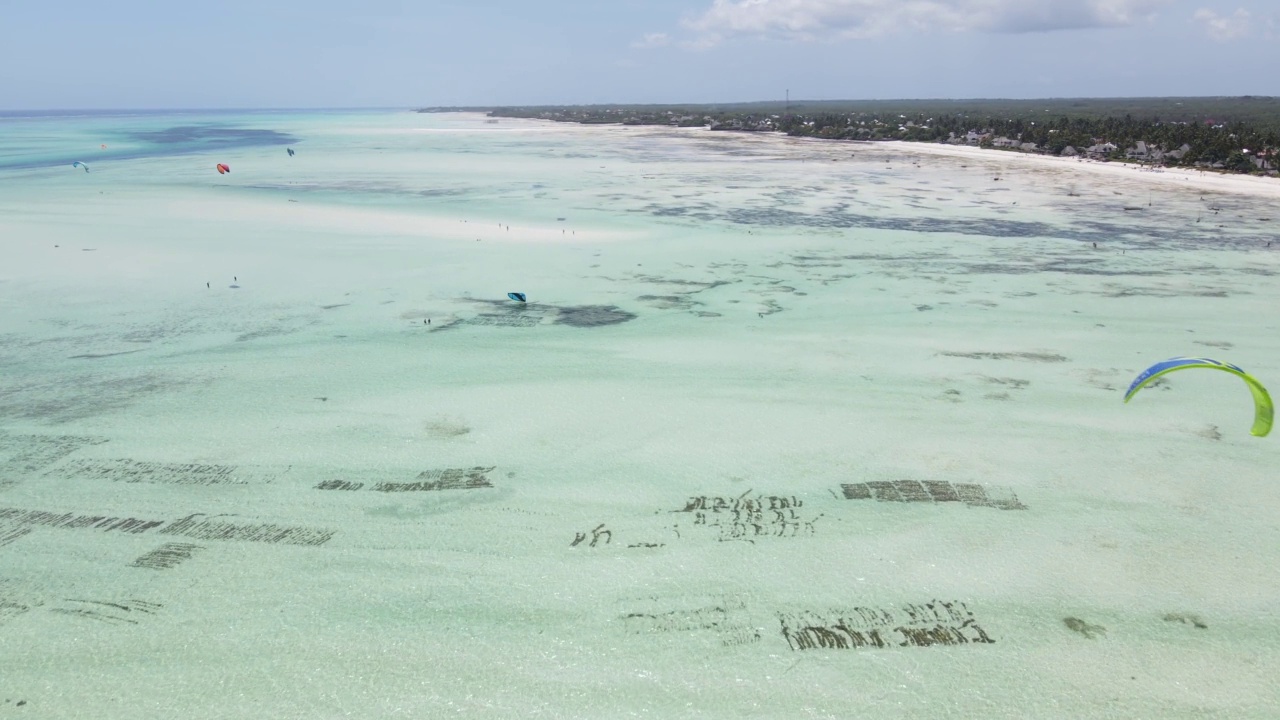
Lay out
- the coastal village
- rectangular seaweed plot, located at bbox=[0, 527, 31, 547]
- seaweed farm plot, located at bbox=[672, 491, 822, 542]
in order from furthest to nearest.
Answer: the coastal village, seaweed farm plot, located at bbox=[672, 491, 822, 542], rectangular seaweed plot, located at bbox=[0, 527, 31, 547]

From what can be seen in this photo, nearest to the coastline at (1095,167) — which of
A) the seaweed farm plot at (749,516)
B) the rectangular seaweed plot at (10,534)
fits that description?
the seaweed farm plot at (749,516)

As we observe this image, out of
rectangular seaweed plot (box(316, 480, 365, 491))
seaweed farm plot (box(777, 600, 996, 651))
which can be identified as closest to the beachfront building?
seaweed farm plot (box(777, 600, 996, 651))

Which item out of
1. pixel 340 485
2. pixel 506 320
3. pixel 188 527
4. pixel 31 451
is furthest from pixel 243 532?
pixel 506 320

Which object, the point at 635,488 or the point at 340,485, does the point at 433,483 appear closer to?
the point at 340,485

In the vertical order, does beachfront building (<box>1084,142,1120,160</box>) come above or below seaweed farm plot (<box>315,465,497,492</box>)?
above

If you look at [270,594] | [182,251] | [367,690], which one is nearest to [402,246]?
[182,251]

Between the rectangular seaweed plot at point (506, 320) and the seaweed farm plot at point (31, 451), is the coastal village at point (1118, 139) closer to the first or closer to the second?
the rectangular seaweed plot at point (506, 320)

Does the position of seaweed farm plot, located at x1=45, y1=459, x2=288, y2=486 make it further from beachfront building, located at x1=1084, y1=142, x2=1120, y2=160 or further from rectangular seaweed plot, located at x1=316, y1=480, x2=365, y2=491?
beachfront building, located at x1=1084, y1=142, x2=1120, y2=160
